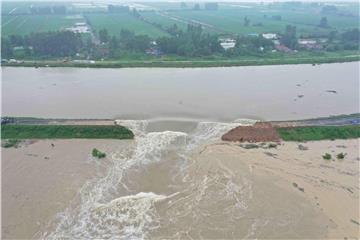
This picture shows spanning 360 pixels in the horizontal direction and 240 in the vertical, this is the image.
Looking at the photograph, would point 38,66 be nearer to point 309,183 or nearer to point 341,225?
point 309,183

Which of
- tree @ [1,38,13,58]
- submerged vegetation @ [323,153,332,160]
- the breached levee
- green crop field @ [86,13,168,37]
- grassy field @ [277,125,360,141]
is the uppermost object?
green crop field @ [86,13,168,37]

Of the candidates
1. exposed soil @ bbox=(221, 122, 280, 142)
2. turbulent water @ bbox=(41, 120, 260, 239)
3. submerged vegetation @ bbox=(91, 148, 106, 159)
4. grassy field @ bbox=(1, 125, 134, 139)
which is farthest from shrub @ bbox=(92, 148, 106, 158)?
exposed soil @ bbox=(221, 122, 280, 142)

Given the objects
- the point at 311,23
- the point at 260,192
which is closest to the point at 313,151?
the point at 260,192

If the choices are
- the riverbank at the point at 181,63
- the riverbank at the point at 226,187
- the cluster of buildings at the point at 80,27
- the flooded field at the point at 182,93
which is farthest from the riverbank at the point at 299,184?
the cluster of buildings at the point at 80,27

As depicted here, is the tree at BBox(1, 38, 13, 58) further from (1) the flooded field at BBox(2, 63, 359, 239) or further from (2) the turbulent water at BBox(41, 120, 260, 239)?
(2) the turbulent water at BBox(41, 120, 260, 239)

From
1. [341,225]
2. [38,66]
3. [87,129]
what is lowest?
[341,225]

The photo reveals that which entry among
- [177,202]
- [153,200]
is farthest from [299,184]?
[153,200]
